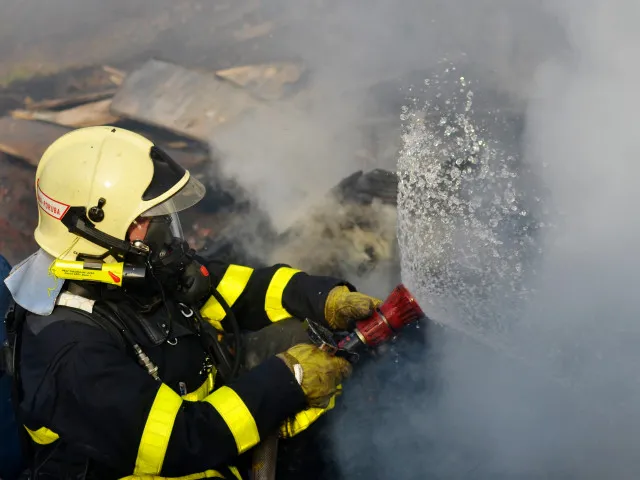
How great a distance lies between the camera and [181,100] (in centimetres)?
414

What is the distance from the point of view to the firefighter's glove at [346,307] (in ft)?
7.94

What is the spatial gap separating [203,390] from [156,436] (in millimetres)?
421

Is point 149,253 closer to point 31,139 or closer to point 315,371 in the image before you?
point 315,371

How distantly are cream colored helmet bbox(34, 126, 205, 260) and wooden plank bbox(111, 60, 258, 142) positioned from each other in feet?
5.88

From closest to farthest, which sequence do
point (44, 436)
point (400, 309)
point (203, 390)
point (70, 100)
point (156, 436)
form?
point (156, 436) → point (44, 436) → point (400, 309) → point (203, 390) → point (70, 100)

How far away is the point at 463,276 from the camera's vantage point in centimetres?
268

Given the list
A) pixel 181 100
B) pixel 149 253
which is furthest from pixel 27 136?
pixel 149 253

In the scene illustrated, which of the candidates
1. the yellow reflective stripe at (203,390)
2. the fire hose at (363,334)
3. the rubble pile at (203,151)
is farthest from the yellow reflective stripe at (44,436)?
the rubble pile at (203,151)

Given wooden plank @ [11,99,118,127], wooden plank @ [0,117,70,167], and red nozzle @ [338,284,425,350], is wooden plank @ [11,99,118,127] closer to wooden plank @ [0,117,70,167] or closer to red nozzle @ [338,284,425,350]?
wooden plank @ [0,117,70,167]

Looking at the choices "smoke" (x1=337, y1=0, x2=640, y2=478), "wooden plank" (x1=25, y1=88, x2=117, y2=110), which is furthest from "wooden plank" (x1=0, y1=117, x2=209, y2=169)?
"smoke" (x1=337, y1=0, x2=640, y2=478)

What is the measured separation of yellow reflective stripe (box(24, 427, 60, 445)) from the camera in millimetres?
2080

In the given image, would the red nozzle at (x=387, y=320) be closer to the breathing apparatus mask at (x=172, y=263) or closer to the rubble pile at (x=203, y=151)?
the breathing apparatus mask at (x=172, y=263)

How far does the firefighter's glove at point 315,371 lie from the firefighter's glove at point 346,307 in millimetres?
247

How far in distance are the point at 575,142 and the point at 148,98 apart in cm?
268
